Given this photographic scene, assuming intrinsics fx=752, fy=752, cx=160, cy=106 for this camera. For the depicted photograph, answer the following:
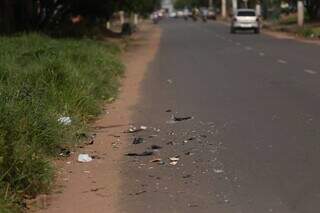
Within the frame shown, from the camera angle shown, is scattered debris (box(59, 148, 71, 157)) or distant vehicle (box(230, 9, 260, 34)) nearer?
scattered debris (box(59, 148, 71, 157))

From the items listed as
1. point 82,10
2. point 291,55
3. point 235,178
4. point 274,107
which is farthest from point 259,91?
point 82,10

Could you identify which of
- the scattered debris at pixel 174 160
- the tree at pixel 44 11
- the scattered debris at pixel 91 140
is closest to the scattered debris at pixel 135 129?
the scattered debris at pixel 91 140

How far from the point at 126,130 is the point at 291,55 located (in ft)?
54.8

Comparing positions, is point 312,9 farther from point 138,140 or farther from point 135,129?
point 138,140

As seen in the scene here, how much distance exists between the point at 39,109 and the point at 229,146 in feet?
7.95

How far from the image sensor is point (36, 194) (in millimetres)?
7156

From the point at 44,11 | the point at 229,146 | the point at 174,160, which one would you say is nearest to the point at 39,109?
the point at 174,160

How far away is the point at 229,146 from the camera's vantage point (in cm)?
952

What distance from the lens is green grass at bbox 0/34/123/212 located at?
7074 mm

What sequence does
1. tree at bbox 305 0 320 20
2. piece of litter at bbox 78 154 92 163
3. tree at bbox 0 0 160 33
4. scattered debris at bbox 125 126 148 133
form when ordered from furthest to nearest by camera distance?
tree at bbox 305 0 320 20 < tree at bbox 0 0 160 33 < scattered debris at bbox 125 126 148 133 < piece of litter at bbox 78 154 92 163

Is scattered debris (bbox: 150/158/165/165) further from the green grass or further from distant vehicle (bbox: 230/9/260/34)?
distant vehicle (bbox: 230/9/260/34)

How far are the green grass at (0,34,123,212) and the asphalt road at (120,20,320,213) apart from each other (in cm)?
88

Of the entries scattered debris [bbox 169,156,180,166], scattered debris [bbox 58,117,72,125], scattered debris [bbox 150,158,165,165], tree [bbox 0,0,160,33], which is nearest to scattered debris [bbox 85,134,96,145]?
scattered debris [bbox 58,117,72,125]

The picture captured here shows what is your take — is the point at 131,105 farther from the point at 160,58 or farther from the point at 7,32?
the point at 7,32
